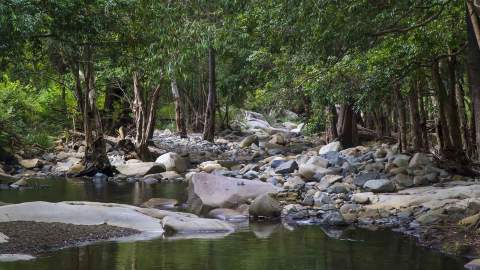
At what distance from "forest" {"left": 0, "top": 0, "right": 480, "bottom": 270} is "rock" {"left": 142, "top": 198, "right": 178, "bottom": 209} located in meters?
0.05

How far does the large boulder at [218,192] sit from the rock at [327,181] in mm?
1314

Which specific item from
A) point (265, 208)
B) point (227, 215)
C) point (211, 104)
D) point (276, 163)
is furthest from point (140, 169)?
point (211, 104)

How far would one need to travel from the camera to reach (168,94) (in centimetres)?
3903

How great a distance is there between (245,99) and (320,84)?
2298 cm

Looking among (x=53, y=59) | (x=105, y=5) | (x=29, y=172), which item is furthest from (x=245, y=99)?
(x=105, y=5)

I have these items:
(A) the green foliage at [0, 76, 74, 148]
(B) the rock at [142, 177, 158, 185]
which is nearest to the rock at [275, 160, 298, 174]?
(B) the rock at [142, 177, 158, 185]

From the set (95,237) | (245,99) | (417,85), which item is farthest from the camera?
(245,99)

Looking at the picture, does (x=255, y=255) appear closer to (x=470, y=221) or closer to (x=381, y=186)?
(x=470, y=221)

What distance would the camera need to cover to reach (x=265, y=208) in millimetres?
12602

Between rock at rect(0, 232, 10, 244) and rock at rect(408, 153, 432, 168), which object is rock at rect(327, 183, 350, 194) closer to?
rock at rect(408, 153, 432, 168)

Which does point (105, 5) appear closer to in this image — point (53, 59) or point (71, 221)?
point (71, 221)

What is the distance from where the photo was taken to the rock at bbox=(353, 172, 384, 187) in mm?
15251

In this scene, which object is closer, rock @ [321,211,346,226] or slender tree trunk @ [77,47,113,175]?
rock @ [321,211,346,226]

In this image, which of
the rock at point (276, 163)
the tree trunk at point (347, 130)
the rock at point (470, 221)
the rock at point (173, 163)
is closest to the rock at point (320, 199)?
the rock at point (470, 221)
